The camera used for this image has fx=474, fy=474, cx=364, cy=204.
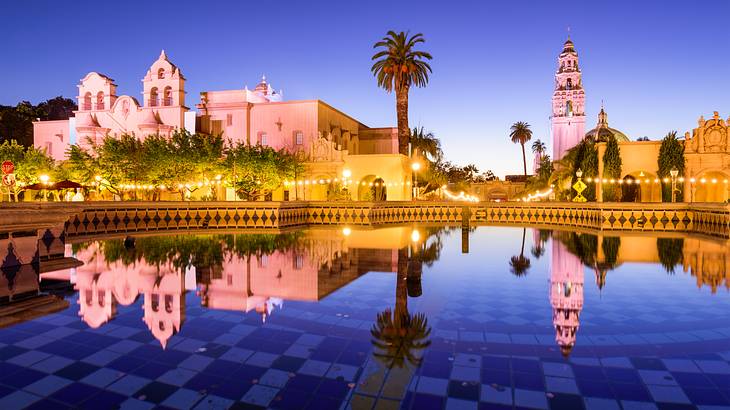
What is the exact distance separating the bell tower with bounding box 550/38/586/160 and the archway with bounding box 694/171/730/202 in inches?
1678

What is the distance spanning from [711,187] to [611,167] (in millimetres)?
7076

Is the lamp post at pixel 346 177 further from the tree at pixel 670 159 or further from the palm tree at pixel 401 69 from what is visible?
the tree at pixel 670 159

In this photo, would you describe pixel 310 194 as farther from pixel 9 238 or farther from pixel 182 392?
pixel 182 392

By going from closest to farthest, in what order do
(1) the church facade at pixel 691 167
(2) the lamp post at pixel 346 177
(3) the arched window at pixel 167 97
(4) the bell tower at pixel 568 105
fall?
(1) the church facade at pixel 691 167 → (2) the lamp post at pixel 346 177 → (3) the arched window at pixel 167 97 → (4) the bell tower at pixel 568 105

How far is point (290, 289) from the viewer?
27.7 ft

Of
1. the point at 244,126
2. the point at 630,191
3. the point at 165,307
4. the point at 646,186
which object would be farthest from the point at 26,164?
the point at 646,186

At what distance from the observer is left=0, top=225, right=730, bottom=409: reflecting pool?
167 inches

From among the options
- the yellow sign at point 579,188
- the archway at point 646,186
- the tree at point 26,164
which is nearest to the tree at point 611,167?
the archway at point 646,186

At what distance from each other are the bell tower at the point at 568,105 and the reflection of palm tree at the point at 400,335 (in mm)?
75742

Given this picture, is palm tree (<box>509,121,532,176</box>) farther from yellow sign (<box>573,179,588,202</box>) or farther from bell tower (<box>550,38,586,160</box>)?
yellow sign (<box>573,179,588,202</box>)

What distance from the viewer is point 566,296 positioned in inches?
322

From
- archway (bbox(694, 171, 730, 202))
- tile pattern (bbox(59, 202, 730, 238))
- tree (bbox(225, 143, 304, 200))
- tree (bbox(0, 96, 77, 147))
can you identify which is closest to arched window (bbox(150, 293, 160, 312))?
tile pattern (bbox(59, 202, 730, 238))

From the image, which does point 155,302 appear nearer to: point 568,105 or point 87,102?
point 87,102

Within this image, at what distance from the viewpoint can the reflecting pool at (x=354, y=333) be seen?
13.9 feet
